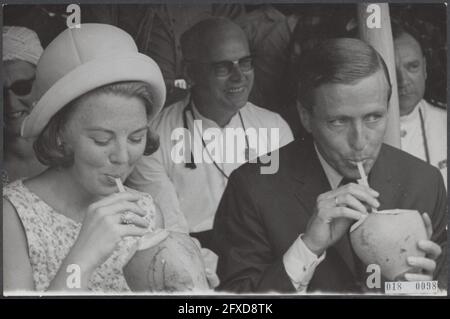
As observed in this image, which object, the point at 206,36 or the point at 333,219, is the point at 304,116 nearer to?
the point at 333,219

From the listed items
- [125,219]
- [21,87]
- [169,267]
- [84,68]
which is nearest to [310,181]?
[169,267]

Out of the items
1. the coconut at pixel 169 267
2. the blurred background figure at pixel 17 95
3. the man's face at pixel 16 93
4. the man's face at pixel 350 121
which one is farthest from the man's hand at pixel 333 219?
the man's face at pixel 16 93

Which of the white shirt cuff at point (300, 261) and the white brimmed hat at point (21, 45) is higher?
the white brimmed hat at point (21, 45)

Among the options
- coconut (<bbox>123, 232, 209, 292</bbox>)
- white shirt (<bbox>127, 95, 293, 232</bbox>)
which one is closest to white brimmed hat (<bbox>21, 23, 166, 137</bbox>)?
white shirt (<bbox>127, 95, 293, 232</bbox>)

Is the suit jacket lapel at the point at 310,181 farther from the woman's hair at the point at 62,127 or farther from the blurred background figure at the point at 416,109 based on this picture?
the woman's hair at the point at 62,127

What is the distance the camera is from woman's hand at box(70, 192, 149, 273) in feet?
16.0

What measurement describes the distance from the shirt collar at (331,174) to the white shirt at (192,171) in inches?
9.0

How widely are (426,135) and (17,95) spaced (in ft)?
8.30

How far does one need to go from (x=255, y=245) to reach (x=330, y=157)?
2.31 ft

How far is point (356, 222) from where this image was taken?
16.1 ft

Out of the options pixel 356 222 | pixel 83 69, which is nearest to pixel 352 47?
pixel 356 222

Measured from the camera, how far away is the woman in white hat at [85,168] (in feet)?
16.0

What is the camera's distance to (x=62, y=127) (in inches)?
194
